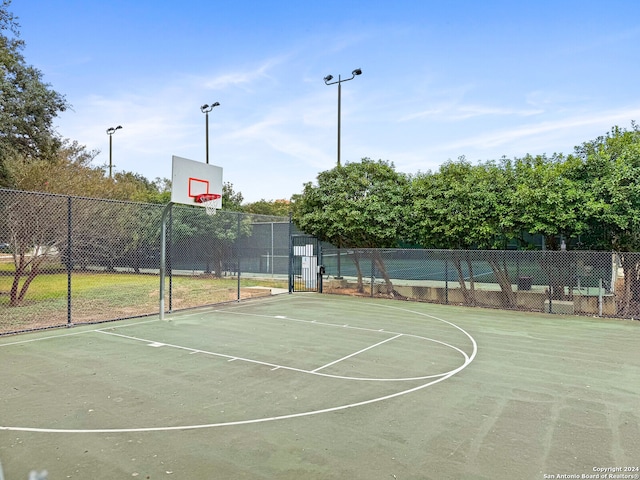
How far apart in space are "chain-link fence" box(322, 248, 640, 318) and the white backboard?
6.01 meters

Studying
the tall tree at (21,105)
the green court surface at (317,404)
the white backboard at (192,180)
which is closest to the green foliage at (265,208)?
the tall tree at (21,105)

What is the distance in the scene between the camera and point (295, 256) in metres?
15.7

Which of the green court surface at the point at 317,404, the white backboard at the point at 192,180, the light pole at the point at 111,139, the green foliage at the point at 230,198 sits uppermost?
the light pole at the point at 111,139

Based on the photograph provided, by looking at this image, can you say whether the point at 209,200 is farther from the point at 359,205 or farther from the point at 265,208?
the point at 265,208

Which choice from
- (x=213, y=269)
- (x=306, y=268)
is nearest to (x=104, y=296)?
(x=213, y=269)

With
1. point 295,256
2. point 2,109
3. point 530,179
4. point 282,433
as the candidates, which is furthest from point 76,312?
point 530,179

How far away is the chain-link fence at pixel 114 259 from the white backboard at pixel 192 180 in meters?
0.69

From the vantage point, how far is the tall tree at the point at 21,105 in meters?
11.9

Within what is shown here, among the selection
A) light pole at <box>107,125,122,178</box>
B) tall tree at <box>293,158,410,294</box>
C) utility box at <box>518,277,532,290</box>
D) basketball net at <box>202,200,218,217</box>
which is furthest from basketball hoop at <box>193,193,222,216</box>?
light pole at <box>107,125,122,178</box>

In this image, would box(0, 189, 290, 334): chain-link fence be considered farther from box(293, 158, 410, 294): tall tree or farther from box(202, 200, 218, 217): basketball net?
box(293, 158, 410, 294): tall tree

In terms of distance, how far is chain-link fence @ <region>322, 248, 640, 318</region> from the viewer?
35.0ft

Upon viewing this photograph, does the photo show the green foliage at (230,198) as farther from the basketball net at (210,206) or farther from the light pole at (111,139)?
the basketball net at (210,206)

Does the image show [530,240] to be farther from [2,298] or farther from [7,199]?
[2,298]

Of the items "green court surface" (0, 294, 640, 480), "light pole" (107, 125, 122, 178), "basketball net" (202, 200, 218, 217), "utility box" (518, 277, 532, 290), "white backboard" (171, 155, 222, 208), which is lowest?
Answer: "green court surface" (0, 294, 640, 480)
